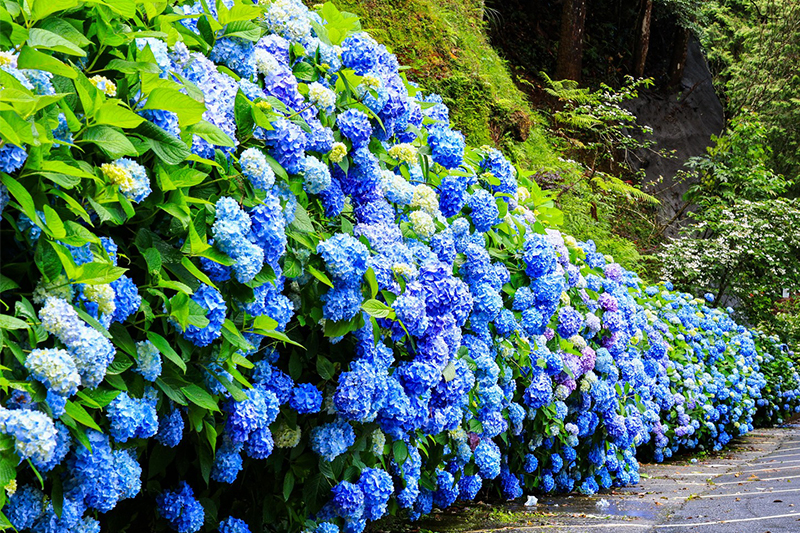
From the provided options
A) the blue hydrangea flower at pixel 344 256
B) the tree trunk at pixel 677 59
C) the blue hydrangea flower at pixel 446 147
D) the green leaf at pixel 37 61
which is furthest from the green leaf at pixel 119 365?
the tree trunk at pixel 677 59

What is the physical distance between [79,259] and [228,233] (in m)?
0.37

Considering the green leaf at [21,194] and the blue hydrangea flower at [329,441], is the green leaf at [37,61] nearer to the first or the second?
the green leaf at [21,194]

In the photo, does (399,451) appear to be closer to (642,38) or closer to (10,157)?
(10,157)

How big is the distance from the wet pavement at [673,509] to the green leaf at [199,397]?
69.2 inches

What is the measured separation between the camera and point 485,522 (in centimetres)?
328

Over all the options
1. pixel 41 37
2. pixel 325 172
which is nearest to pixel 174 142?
pixel 41 37

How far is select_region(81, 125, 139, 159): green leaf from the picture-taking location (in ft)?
4.97

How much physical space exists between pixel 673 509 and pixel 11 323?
136 inches

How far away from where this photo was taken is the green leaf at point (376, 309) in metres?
2.27

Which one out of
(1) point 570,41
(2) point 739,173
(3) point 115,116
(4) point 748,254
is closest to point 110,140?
(3) point 115,116

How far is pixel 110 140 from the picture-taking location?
60.4 inches

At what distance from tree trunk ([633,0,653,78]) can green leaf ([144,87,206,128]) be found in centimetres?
1797

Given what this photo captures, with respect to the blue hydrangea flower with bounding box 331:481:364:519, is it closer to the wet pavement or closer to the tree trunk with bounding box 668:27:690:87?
the wet pavement

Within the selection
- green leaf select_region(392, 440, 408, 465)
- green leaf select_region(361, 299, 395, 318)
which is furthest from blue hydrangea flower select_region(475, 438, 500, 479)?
green leaf select_region(361, 299, 395, 318)
